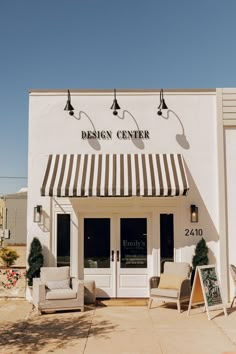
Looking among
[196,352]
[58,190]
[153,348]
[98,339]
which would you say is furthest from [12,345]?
[58,190]

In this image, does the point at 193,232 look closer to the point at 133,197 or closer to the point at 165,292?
the point at 133,197

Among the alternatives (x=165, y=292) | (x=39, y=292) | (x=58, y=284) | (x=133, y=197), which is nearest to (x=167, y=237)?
(x=133, y=197)

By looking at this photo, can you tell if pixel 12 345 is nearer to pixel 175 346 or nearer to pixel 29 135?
pixel 175 346

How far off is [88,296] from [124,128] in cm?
519

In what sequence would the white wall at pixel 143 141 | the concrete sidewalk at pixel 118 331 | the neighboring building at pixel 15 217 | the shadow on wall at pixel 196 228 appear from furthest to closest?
the neighboring building at pixel 15 217
the white wall at pixel 143 141
the shadow on wall at pixel 196 228
the concrete sidewalk at pixel 118 331

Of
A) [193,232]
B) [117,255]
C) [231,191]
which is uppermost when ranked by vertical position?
[231,191]

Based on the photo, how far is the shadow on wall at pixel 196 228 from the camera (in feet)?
41.1

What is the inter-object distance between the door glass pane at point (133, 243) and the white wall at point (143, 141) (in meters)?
1.14

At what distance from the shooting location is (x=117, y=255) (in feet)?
41.8

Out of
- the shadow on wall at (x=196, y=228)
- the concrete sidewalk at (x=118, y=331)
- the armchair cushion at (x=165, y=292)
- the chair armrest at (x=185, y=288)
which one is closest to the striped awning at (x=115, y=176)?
the shadow on wall at (x=196, y=228)

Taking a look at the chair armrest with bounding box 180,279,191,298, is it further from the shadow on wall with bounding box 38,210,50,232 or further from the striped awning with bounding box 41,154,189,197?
the shadow on wall with bounding box 38,210,50,232

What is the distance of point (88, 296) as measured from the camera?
11.9 metres

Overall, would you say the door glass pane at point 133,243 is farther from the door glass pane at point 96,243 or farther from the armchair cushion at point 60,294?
the armchair cushion at point 60,294

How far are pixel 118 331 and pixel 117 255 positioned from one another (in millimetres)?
3807
